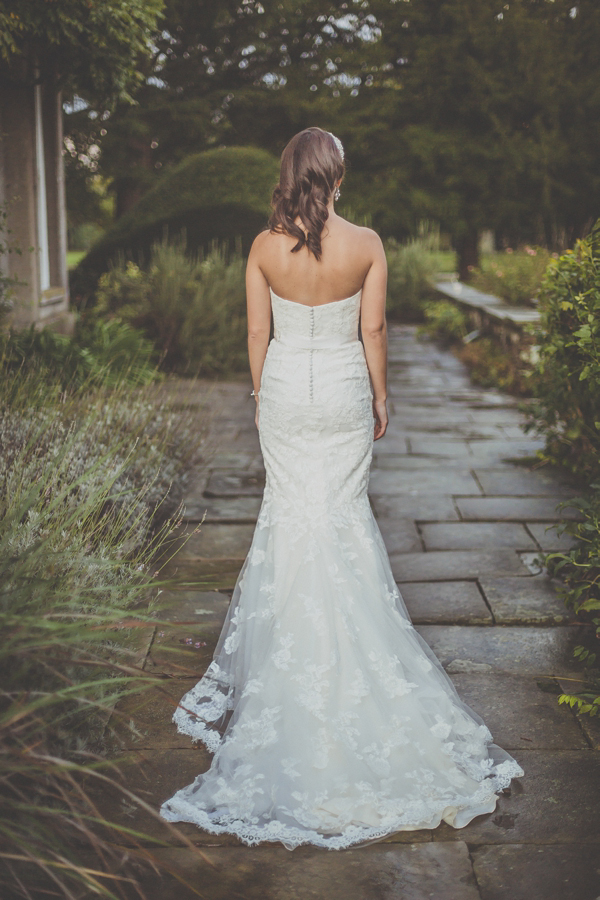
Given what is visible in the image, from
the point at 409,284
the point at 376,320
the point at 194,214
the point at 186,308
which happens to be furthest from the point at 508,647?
the point at 409,284

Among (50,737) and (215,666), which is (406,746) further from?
(50,737)

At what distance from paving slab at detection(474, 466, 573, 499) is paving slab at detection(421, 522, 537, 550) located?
0.60 meters

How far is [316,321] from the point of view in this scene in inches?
108

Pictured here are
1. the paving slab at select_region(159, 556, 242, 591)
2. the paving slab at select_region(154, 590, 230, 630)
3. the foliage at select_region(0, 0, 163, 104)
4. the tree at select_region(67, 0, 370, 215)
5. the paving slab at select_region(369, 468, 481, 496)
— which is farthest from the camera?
the tree at select_region(67, 0, 370, 215)

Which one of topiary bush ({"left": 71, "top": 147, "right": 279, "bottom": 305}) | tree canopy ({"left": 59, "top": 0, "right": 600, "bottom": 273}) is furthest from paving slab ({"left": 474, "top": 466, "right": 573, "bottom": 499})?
tree canopy ({"left": 59, "top": 0, "right": 600, "bottom": 273})

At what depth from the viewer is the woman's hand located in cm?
299

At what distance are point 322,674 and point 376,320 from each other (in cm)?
123

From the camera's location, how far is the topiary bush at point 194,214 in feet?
40.2

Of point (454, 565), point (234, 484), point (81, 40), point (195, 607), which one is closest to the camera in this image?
point (195, 607)

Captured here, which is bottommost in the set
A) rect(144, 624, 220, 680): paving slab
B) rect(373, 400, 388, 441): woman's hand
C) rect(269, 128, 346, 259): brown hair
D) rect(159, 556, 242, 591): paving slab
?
rect(159, 556, 242, 591): paving slab

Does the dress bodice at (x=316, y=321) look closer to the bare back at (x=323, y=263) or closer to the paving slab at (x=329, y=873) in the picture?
the bare back at (x=323, y=263)

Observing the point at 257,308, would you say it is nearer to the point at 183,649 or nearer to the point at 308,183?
the point at 308,183

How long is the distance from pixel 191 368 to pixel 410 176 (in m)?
13.0

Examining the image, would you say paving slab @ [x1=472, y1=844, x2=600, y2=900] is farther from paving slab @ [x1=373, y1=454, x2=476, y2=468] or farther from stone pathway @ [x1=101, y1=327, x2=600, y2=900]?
paving slab @ [x1=373, y1=454, x2=476, y2=468]
